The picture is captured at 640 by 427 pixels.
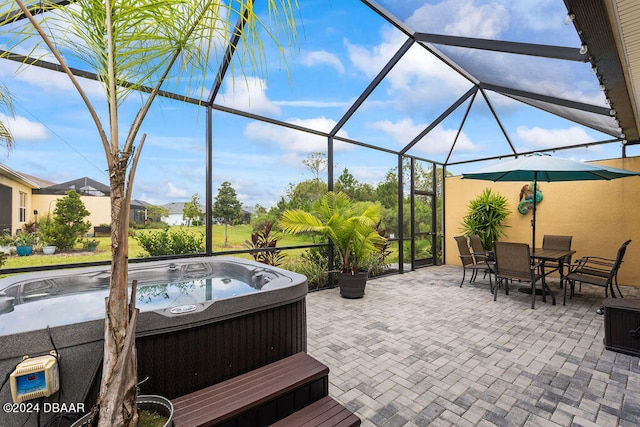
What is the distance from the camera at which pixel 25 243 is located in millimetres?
3174

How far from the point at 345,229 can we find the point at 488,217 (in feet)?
13.8

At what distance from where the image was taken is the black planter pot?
17.1 ft

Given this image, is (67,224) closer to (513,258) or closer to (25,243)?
(25,243)

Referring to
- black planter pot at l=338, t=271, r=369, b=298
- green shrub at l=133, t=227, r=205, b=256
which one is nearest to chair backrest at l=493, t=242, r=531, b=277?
black planter pot at l=338, t=271, r=369, b=298

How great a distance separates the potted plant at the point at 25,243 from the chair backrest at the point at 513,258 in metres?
6.11

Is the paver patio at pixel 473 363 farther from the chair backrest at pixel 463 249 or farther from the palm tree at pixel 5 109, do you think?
the palm tree at pixel 5 109

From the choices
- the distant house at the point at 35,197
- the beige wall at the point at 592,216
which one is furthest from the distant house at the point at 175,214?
the beige wall at the point at 592,216

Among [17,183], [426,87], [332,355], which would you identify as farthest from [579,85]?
[17,183]

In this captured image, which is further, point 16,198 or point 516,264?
point 516,264

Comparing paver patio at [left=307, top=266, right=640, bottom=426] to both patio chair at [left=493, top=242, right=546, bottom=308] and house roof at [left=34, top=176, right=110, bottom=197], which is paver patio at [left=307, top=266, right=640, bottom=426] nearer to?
patio chair at [left=493, top=242, right=546, bottom=308]

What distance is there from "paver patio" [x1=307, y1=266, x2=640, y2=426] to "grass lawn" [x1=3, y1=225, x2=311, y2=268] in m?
1.56

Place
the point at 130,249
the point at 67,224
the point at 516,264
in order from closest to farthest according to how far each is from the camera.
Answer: the point at 67,224, the point at 130,249, the point at 516,264

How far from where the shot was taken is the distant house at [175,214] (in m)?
4.38

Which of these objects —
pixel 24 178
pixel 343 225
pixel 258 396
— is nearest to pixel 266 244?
pixel 343 225
